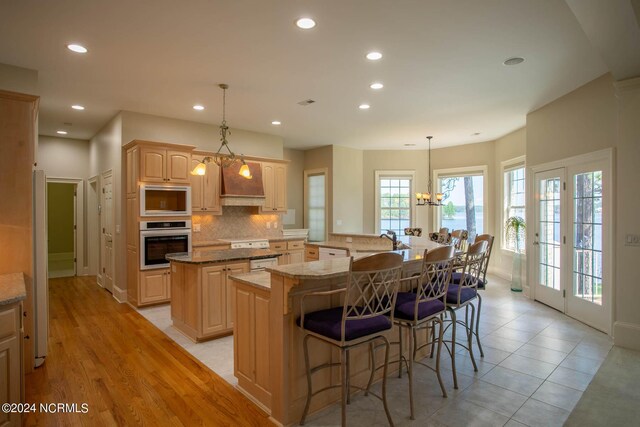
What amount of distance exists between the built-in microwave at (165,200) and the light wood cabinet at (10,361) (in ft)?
9.79

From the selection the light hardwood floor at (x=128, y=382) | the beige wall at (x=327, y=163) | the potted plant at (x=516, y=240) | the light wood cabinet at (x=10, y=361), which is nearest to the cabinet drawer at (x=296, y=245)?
the beige wall at (x=327, y=163)

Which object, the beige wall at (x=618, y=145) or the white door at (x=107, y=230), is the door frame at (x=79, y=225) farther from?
the beige wall at (x=618, y=145)

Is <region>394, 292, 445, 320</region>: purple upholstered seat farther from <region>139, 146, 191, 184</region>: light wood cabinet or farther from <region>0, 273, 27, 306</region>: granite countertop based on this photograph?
<region>139, 146, 191, 184</region>: light wood cabinet

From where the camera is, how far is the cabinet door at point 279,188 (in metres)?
6.89

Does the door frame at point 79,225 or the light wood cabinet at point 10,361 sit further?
the door frame at point 79,225

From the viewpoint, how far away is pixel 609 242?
13.2 feet

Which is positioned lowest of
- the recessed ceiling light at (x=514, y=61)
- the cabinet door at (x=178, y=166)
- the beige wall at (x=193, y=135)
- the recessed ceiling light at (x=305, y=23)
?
the cabinet door at (x=178, y=166)

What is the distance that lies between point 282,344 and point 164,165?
13.0ft

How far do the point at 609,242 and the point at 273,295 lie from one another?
3967 millimetres

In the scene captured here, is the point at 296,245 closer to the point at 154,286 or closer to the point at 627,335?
the point at 154,286

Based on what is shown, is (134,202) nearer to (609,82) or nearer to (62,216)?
(62,216)

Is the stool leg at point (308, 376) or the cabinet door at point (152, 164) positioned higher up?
the cabinet door at point (152, 164)

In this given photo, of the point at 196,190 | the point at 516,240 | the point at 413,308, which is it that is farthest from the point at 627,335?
the point at 196,190

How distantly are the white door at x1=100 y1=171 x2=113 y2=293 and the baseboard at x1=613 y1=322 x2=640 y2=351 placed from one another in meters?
6.95
